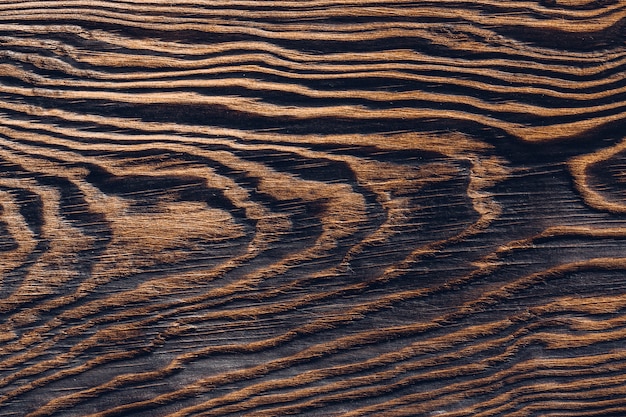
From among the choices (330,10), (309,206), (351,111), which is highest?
(330,10)

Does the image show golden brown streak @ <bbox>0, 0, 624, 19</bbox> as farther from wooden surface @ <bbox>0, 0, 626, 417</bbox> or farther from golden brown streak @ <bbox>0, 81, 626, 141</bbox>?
golden brown streak @ <bbox>0, 81, 626, 141</bbox>

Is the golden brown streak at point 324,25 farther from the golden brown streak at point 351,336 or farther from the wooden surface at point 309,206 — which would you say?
the golden brown streak at point 351,336

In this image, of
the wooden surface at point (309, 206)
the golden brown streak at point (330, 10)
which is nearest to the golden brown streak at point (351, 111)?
the wooden surface at point (309, 206)

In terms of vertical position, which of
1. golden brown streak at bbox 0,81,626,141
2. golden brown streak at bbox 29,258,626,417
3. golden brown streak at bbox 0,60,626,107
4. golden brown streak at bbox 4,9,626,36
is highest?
golden brown streak at bbox 4,9,626,36

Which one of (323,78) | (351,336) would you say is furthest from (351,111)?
(351,336)

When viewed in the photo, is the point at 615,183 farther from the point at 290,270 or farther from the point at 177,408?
the point at 177,408

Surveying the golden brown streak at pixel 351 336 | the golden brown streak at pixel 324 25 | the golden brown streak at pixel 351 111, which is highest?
the golden brown streak at pixel 324 25

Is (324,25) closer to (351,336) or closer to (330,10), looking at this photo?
(330,10)

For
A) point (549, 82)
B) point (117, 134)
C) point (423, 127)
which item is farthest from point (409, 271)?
point (117, 134)

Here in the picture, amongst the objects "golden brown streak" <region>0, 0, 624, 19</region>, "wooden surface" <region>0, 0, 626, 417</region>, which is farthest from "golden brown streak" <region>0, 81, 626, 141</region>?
"golden brown streak" <region>0, 0, 624, 19</region>
